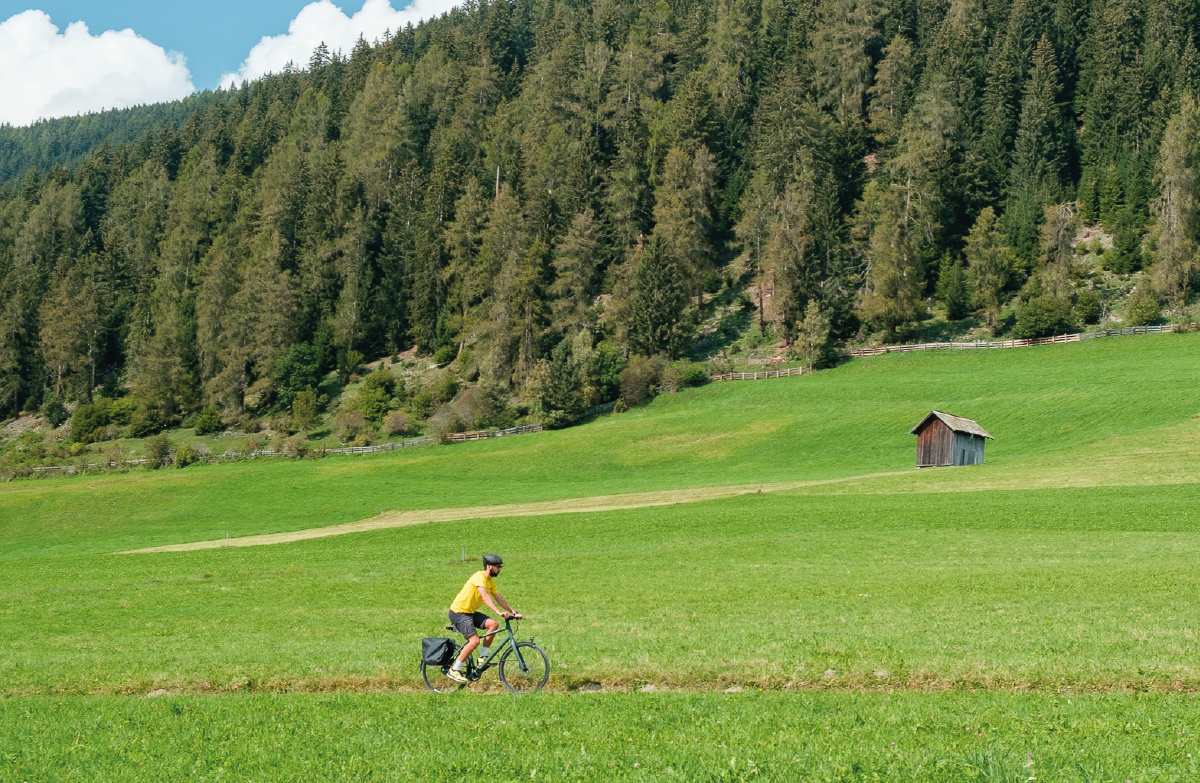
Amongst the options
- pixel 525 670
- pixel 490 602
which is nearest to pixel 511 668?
pixel 525 670

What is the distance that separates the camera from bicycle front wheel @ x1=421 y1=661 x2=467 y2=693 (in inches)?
671

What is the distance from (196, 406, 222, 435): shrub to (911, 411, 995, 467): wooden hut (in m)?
92.6

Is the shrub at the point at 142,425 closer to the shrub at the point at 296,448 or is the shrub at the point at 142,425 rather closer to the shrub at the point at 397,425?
the shrub at the point at 296,448

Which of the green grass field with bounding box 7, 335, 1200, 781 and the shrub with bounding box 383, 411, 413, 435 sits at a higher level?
the green grass field with bounding box 7, 335, 1200, 781

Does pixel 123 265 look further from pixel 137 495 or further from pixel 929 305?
pixel 929 305

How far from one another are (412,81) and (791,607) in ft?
540

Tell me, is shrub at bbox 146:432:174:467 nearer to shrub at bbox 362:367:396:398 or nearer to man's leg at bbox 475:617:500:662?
shrub at bbox 362:367:396:398

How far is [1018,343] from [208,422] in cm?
9983

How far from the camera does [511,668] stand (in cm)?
1736

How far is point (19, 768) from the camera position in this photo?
12.3m

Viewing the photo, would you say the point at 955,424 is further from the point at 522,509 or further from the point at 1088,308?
the point at 1088,308

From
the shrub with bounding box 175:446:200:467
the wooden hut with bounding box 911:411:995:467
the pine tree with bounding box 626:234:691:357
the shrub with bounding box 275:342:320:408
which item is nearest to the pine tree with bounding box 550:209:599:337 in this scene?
the pine tree with bounding box 626:234:691:357

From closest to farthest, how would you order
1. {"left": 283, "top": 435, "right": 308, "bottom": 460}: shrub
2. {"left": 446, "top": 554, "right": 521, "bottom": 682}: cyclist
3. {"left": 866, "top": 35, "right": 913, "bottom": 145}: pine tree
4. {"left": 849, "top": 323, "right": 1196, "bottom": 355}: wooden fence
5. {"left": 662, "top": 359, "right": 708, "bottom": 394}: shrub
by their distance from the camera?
{"left": 446, "top": 554, "right": 521, "bottom": 682}: cyclist → {"left": 849, "top": 323, "right": 1196, "bottom": 355}: wooden fence → {"left": 283, "top": 435, "right": 308, "bottom": 460}: shrub → {"left": 662, "top": 359, "right": 708, "bottom": 394}: shrub → {"left": 866, "top": 35, "right": 913, "bottom": 145}: pine tree

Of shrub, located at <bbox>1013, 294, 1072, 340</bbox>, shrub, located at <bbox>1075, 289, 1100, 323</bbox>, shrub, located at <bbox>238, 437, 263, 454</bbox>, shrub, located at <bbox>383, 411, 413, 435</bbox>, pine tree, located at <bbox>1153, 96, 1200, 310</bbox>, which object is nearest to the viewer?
pine tree, located at <bbox>1153, 96, 1200, 310</bbox>
